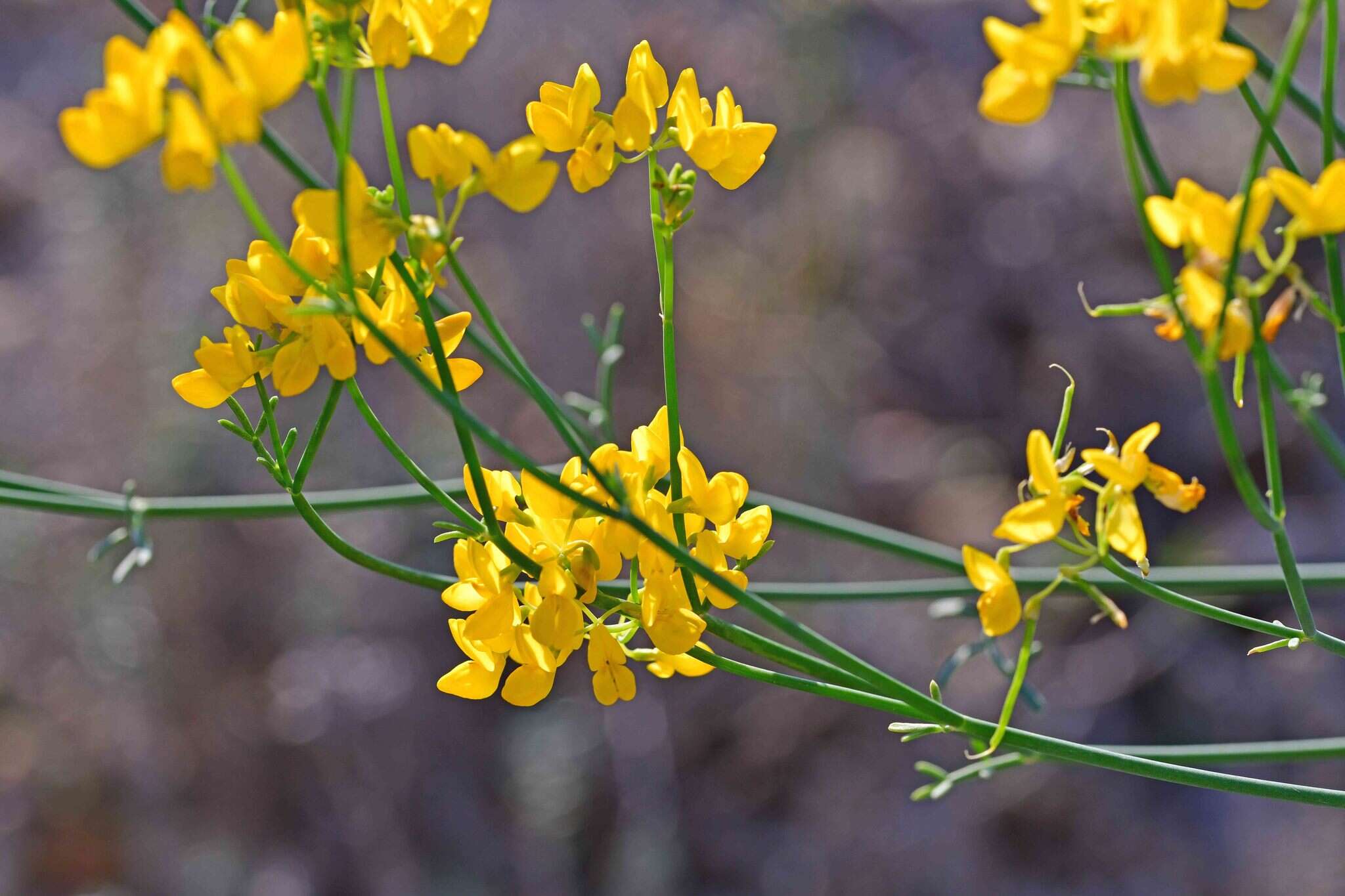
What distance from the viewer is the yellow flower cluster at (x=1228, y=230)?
1.05 feet

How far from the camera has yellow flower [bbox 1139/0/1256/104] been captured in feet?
1.09

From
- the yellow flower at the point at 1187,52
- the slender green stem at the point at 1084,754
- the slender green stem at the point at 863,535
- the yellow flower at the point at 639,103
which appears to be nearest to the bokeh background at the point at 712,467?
the slender green stem at the point at 863,535

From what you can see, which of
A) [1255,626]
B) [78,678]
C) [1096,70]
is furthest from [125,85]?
[78,678]

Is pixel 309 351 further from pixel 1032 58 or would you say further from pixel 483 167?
pixel 1032 58

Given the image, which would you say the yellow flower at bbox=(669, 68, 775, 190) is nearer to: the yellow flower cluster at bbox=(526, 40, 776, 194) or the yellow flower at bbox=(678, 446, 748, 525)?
the yellow flower cluster at bbox=(526, 40, 776, 194)

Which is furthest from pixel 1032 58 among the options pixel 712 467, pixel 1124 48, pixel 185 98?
pixel 712 467

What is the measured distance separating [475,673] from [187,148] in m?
0.24

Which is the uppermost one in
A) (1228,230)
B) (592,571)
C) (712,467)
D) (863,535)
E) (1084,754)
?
(1228,230)

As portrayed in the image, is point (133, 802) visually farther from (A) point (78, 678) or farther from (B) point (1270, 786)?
(B) point (1270, 786)

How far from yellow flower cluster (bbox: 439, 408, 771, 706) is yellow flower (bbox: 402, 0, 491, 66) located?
0.53ft

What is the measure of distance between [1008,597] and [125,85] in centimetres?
33

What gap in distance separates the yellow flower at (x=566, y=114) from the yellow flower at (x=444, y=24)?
4 centimetres

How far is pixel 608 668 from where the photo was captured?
0.48 metres

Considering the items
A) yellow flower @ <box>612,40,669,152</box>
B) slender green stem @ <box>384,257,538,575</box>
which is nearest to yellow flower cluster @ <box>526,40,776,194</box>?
yellow flower @ <box>612,40,669,152</box>
